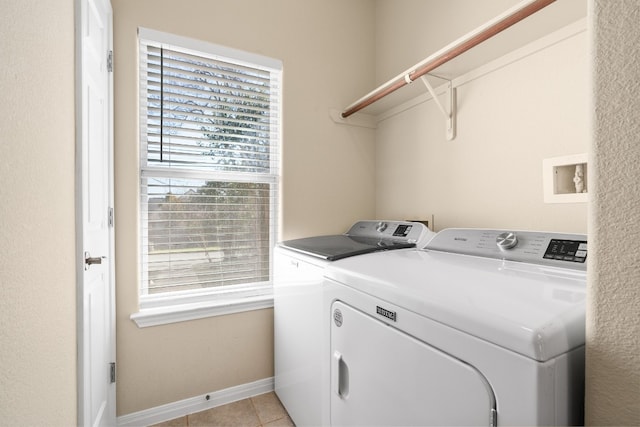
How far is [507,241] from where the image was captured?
3.85 feet

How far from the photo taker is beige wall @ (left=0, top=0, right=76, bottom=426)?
648mm

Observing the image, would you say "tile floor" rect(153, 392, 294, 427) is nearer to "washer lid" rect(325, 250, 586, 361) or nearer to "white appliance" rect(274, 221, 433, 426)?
"white appliance" rect(274, 221, 433, 426)

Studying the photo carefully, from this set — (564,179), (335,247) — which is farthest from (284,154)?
(564,179)

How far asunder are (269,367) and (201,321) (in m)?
0.55

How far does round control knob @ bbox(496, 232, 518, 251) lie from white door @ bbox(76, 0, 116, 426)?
1.53m

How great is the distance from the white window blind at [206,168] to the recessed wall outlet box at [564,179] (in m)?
1.46

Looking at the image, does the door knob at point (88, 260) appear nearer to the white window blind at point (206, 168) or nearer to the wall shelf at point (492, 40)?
the white window blind at point (206, 168)

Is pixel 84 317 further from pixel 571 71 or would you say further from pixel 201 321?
pixel 571 71

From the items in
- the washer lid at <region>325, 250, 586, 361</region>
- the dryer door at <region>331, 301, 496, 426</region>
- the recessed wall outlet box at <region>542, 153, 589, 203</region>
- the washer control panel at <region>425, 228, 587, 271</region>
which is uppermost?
the recessed wall outlet box at <region>542, 153, 589, 203</region>

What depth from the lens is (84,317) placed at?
3.51ft

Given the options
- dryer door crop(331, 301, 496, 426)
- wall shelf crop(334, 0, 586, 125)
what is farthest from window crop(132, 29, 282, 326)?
dryer door crop(331, 301, 496, 426)

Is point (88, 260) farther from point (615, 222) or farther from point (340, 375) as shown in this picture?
point (615, 222)

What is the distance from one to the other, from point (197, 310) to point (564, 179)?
194cm

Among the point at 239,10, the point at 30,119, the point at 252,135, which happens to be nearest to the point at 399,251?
the point at 252,135
